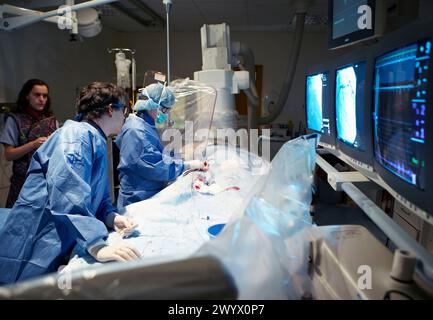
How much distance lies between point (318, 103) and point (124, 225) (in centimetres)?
142

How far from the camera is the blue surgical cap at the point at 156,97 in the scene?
7.47 feet

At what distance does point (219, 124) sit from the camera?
2574 mm

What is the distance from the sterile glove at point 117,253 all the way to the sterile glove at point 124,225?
211 mm

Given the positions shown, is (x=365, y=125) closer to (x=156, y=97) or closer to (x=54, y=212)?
(x=54, y=212)

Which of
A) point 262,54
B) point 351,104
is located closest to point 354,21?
point 351,104

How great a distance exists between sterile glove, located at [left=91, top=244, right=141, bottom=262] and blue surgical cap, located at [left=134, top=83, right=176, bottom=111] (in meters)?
1.35

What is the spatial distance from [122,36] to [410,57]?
5.43 m

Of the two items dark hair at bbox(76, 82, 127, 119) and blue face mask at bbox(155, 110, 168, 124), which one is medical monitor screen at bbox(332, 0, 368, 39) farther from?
dark hair at bbox(76, 82, 127, 119)

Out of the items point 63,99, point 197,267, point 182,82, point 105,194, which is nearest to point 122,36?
point 63,99

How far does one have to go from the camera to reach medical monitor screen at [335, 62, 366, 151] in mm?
1355

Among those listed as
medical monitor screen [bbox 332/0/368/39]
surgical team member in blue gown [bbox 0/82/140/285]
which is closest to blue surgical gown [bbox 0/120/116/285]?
surgical team member in blue gown [bbox 0/82/140/285]

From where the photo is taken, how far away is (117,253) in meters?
1.10

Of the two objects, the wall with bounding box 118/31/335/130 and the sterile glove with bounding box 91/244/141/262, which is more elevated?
the wall with bounding box 118/31/335/130

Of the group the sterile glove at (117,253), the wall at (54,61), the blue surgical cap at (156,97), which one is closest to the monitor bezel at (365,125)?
the sterile glove at (117,253)
